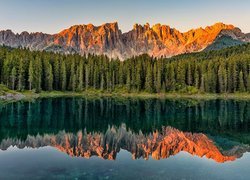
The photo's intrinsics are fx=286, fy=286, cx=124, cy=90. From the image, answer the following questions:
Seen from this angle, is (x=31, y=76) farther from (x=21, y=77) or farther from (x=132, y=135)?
(x=132, y=135)

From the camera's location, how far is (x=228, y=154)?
3481 centimetres

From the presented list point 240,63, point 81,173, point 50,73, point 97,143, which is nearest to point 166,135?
point 97,143

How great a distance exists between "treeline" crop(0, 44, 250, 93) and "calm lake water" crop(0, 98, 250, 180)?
79958mm

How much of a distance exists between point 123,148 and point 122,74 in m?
127

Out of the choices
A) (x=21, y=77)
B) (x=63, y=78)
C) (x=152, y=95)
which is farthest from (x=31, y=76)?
(x=152, y=95)

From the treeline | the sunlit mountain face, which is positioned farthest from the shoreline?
the sunlit mountain face

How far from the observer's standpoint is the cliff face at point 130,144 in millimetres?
Answer: 33812

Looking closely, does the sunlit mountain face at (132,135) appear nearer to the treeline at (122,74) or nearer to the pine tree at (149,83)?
the treeline at (122,74)

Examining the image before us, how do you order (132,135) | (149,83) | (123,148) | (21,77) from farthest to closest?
(149,83) → (21,77) → (132,135) → (123,148)

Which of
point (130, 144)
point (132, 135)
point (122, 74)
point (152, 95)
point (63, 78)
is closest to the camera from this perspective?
point (130, 144)

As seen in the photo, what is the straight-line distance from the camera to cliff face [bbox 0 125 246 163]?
33.8 meters

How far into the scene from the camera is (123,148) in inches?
1452

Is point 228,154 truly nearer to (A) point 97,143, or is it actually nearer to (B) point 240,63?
(A) point 97,143

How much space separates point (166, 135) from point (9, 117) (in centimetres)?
3454
